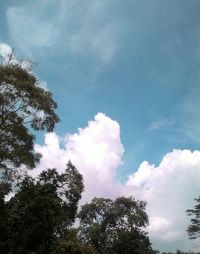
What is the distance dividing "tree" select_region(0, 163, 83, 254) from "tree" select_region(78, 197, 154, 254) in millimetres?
23177

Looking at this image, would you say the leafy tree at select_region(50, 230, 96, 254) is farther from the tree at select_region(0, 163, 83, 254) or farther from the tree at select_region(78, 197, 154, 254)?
the tree at select_region(78, 197, 154, 254)

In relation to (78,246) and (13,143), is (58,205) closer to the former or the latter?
(78,246)

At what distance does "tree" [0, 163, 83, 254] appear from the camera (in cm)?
2055

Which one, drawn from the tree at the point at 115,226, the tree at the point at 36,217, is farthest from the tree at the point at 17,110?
the tree at the point at 115,226

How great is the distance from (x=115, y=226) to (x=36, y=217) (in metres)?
29.6

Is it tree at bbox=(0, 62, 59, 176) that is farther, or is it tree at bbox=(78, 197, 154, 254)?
tree at bbox=(78, 197, 154, 254)

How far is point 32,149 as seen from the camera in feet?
75.6

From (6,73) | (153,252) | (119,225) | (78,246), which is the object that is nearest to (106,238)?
(119,225)

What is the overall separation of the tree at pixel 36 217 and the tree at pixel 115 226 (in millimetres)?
23177

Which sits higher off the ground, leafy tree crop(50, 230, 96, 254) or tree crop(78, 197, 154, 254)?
tree crop(78, 197, 154, 254)

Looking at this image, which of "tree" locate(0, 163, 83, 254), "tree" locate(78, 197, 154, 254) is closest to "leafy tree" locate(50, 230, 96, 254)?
"tree" locate(0, 163, 83, 254)

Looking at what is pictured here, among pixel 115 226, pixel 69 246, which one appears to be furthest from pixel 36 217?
pixel 115 226

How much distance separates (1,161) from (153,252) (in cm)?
3071

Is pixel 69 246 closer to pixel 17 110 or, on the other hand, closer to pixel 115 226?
pixel 17 110
